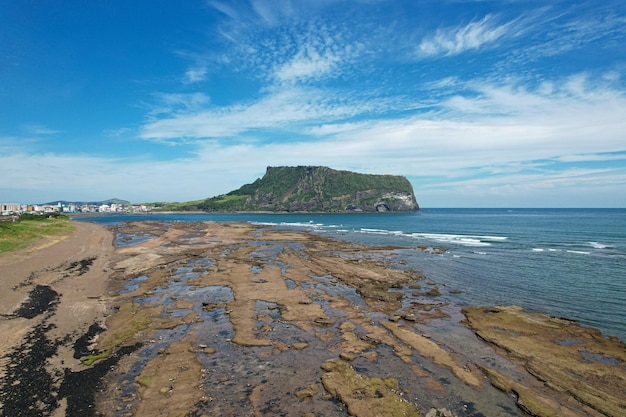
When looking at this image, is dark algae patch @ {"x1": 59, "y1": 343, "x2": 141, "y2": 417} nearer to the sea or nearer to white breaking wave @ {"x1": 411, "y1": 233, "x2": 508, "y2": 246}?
the sea

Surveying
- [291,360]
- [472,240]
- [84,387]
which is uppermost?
[472,240]

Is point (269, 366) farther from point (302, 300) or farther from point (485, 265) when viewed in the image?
point (485, 265)

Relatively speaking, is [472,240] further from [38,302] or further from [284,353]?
[38,302]

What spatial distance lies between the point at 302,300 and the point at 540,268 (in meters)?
33.0

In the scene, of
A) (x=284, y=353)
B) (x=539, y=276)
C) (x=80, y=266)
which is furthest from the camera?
(x=80, y=266)

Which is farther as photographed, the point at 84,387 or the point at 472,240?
the point at 472,240

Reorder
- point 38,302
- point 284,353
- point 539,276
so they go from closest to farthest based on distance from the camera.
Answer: point 284,353
point 38,302
point 539,276

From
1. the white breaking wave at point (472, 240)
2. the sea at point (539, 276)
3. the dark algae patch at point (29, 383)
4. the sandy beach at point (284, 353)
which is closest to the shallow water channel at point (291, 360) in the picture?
the sandy beach at point (284, 353)

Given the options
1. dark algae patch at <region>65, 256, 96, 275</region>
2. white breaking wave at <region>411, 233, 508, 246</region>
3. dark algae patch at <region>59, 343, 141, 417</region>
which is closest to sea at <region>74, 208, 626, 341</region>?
white breaking wave at <region>411, 233, 508, 246</region>

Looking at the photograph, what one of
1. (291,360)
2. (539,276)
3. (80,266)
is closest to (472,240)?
(539,276)

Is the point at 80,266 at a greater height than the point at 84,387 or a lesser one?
greater

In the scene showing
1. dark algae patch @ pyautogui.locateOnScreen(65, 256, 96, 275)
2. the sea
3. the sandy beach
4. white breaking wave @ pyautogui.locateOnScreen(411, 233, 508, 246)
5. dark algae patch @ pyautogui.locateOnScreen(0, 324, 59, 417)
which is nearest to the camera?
dark algae patch @ pyautogui.locateOnScreen(0, 324, 59, 417)

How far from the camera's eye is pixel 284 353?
62.0ft

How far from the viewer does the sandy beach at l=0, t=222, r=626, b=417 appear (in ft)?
46.1
